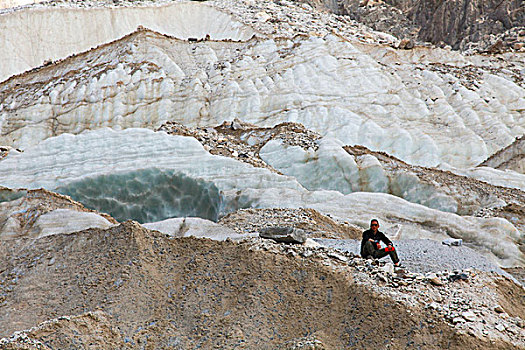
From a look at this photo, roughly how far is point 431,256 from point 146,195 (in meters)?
6.90

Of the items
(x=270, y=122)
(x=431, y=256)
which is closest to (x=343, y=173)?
(x=431, y=256)

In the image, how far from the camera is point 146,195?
1146cm

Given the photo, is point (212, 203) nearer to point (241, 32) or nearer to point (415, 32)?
point (241, 32)

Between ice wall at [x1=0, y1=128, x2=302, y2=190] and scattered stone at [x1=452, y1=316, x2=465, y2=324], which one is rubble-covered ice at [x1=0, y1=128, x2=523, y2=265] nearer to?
ice wall at [x1=0, y1=128, x2=302, y2=190]

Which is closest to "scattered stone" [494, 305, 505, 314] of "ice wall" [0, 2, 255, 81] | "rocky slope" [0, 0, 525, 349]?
"rocky slope" [0, 0, 525, 349]

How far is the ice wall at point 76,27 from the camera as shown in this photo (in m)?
34.7

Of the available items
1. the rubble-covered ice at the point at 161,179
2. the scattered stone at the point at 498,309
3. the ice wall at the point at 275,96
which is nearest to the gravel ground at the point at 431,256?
the scattered stone at the point at 498,309

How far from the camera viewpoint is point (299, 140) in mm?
13500

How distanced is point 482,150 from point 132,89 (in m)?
14.2

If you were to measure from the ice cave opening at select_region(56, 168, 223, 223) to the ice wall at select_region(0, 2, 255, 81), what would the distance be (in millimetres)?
23858

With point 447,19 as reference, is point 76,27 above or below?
below

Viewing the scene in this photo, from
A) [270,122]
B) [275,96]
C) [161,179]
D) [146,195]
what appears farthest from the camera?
[275,96]

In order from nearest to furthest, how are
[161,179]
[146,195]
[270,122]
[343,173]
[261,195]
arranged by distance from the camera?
[261,195], [161,179], [146,195], [343,173], [270,122]

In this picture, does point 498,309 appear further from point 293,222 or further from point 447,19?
point 447,19
